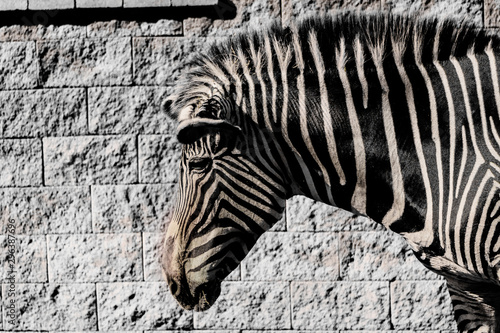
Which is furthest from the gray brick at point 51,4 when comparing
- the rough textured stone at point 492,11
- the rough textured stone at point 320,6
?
the rough textured stone at point 492,11

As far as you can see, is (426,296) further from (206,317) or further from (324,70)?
(324,70)

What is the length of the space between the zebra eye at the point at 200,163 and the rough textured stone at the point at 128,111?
78.9 inches

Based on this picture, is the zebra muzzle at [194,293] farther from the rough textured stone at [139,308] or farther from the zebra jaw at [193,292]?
the rough textured stone at [139,308]

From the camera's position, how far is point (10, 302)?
14.6ft

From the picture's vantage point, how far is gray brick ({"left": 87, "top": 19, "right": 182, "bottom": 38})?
4.29 meters

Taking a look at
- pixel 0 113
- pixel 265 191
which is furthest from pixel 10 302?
pixel 265 191

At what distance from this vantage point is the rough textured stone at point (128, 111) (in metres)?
4.29

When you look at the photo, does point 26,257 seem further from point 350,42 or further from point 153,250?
point 350,42

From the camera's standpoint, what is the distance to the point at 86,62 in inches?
171

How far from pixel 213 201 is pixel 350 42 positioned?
2.73ft

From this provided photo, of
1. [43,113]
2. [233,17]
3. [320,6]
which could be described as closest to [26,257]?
[43,113]

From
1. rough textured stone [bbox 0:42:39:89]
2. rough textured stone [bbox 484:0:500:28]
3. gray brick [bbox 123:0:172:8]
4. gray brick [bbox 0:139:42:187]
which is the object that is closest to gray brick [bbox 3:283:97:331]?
gray brick [bbox 0:139:42:187]

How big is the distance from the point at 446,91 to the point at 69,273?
3.18 meters

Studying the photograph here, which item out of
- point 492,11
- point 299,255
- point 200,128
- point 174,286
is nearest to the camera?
point 200,128
